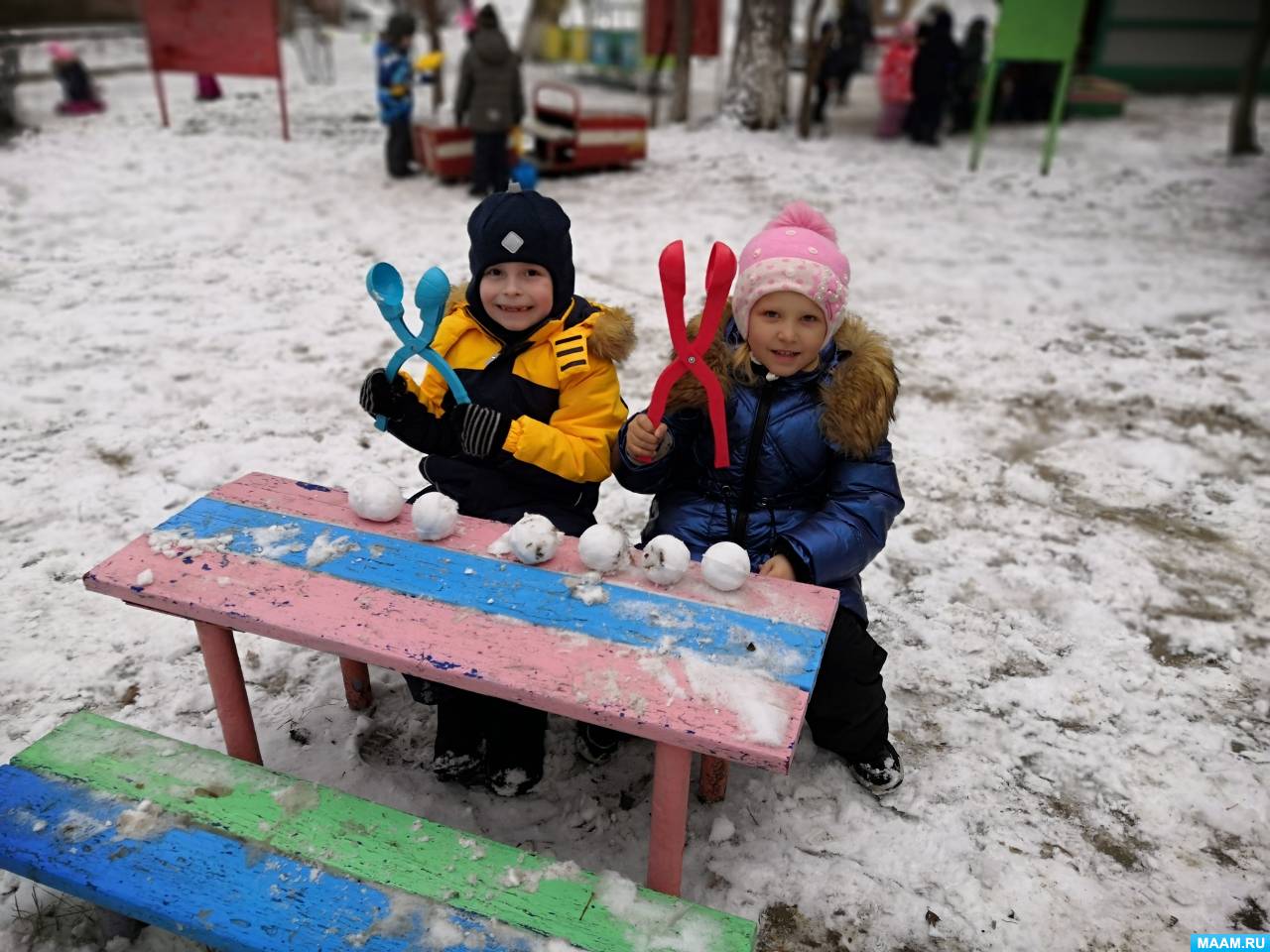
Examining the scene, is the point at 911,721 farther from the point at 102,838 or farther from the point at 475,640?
the point at 102,838

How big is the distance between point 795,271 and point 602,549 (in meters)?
0.78

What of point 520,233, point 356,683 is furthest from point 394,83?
point 356,683

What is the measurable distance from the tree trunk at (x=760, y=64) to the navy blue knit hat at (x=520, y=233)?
8.80 metres

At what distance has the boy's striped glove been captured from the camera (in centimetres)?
220

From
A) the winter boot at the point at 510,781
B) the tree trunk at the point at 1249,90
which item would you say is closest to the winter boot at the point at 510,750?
the winter boot at the point at 510,781

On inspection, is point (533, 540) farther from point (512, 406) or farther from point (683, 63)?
point (683, 63)

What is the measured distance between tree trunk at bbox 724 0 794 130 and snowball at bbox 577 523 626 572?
944 centimetres

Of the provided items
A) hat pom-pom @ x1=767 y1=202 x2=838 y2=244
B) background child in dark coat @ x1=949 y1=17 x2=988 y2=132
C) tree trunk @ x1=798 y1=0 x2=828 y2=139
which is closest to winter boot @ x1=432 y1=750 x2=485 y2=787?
hat pom-pom @ x1=767 y1=202 x2=838 y2=244

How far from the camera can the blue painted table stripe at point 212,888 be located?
1.49 metres

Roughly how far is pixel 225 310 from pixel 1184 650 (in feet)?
16.4

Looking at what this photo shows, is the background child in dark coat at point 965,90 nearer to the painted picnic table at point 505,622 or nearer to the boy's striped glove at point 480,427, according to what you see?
the boy's striped glove at point 480,427

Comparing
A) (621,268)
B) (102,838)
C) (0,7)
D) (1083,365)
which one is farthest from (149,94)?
(102,838)

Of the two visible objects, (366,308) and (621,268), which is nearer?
(366,308)

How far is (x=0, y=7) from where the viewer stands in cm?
1583
